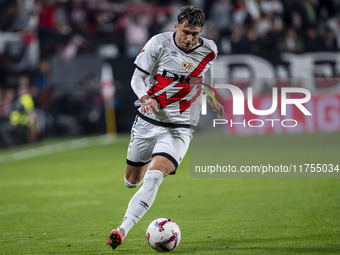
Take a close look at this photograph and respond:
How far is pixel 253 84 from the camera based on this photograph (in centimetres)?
1778

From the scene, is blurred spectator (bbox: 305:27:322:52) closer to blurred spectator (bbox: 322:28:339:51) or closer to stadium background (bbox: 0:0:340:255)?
stadium background (bbox: 0:0:340:255)

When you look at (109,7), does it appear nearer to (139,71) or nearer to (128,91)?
(128,91)

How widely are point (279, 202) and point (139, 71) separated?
3.44 metres

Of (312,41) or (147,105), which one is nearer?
(147,105)

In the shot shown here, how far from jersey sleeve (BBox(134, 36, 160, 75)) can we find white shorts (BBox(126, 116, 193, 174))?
2.17 ft

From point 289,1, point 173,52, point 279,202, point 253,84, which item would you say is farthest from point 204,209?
point 289,1

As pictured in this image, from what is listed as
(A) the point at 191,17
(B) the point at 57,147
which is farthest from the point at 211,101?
(B) the point at 57,147

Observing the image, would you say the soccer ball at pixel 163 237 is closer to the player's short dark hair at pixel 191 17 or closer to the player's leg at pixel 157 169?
the player's leg at pixel 157 169

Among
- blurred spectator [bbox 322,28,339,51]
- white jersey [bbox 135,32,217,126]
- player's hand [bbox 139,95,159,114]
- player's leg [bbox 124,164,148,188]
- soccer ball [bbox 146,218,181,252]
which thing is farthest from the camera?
blurred spectator [bbox 322,28,339,51]

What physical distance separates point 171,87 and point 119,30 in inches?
593

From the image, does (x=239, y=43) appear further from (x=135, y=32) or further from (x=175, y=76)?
(x=175, y=76)

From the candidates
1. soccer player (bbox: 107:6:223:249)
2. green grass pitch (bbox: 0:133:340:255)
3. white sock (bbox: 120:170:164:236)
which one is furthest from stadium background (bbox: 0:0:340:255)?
soccer player (bbox: 107:6:223:249)

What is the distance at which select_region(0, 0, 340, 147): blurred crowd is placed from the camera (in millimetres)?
19922

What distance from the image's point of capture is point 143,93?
6.77m
